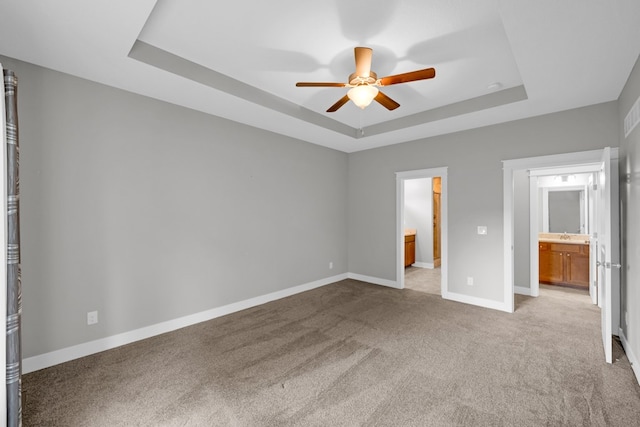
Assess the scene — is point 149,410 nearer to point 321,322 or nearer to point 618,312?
point 321,322

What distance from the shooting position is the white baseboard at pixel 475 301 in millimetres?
3916

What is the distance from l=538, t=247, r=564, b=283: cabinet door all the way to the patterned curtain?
6.60 metres

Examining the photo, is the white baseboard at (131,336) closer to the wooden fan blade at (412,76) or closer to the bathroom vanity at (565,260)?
the wooden fan blade at (412,76)

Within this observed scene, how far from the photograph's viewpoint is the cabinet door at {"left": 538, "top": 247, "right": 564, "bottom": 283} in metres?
5.02

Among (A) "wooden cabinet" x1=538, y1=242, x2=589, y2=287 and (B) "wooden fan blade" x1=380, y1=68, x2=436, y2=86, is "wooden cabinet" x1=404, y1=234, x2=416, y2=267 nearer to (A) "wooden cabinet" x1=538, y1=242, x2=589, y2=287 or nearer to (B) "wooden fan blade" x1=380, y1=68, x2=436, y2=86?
(A) "wooden cabinet" x1=538, y1=242, x2=589, y2=287

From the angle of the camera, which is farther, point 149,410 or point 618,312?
point 618,312

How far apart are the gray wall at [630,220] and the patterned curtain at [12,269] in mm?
4216

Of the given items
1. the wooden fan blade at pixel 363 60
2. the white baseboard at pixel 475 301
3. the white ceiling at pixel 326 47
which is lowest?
the white baseboard at pixel 475 301

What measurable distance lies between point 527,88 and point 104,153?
161 inches

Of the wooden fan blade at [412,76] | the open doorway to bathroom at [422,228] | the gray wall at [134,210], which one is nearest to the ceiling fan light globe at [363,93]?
the wooden fan blade at [412,76]

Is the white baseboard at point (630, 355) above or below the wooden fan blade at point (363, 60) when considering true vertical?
below

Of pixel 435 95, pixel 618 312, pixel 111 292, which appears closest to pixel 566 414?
pixel 618 312

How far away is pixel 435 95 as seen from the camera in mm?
3410

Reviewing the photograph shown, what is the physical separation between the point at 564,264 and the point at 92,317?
6.58 m
